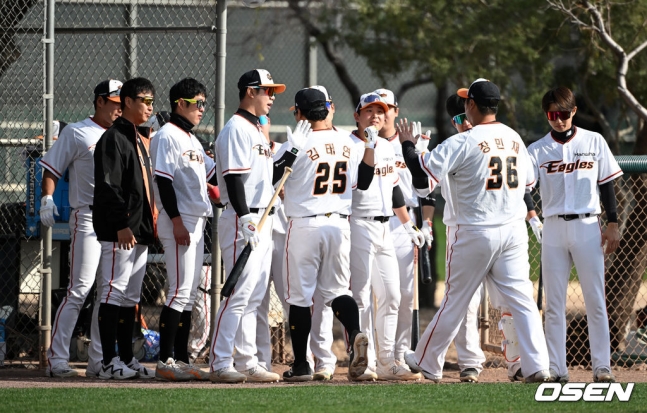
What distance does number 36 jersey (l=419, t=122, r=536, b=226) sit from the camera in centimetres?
659

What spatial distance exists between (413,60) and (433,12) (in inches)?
28.2

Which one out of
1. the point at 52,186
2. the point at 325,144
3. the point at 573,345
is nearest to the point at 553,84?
the point at 573,345

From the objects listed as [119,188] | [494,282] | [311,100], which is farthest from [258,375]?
[311,100]

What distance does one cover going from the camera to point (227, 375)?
680 centimetres

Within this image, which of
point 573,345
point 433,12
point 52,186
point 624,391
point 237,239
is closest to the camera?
point 624,391

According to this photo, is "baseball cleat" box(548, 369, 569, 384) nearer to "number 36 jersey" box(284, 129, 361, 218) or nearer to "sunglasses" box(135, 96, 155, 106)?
"number 36 jersey" box(284, 129, 361, 218)

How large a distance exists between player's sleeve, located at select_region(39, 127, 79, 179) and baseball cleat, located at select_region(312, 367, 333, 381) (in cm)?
238

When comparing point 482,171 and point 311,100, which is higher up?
point 311,100

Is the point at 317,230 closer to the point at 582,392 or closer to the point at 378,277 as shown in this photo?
the point at 378,277

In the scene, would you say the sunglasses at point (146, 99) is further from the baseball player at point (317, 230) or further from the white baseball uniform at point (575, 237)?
the white baseball uniform at point (575, 237)

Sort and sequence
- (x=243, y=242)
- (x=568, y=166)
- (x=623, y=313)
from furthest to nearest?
(x=623, y=313)
(x=568, y=166)
(x=243, y=242)

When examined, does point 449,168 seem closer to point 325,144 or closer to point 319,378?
point 325,144

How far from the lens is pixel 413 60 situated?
1254 cm

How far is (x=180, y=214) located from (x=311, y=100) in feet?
3.98
